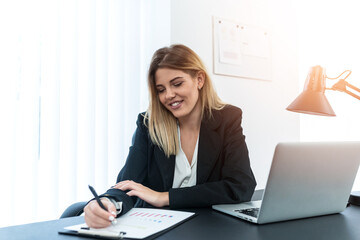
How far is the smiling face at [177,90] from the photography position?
1408 mm

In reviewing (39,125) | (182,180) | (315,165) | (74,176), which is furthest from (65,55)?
(315,165)

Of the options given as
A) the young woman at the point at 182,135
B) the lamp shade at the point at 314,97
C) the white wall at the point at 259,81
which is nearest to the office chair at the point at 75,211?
the young woman at the point at 182,135

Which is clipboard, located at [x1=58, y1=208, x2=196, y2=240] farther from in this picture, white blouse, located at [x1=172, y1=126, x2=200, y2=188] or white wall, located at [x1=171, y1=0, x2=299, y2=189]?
white wall, located at [x1=171, y1=0, x2=299, y2=189]

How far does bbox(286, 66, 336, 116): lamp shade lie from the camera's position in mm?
1116

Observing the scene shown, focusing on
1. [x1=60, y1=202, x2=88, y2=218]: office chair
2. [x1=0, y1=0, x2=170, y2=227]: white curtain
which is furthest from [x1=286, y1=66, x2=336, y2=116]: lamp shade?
[x1=0, y1=0, x2=170, y2=227]: white curtain

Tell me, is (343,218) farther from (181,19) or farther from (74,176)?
(181,19)

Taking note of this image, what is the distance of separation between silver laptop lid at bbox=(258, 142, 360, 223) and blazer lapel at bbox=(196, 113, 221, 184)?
567 millimetres

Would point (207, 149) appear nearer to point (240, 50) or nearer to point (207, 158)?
point (207, 158)

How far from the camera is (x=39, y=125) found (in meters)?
1.79

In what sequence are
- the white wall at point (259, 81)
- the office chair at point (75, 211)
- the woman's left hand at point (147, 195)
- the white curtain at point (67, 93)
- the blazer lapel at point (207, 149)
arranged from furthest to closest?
the white wall at point (259, 81), the white curtain at point (67, 93), the blazer lapel at point (207, 149), the office chair at point (75, 211), the woman's left hand at point (147, 195)

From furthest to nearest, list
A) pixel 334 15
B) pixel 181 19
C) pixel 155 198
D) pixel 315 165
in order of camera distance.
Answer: pixel 334 15 < pixel 181 19 < pixel 155 198 < pixel 315 165

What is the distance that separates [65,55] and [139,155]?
36.2 inches

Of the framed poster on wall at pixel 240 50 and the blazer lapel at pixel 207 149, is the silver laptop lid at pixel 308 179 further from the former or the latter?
the framed poster on wall at pixel 240 50

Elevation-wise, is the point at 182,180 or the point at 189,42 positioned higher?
the point at 189,42
